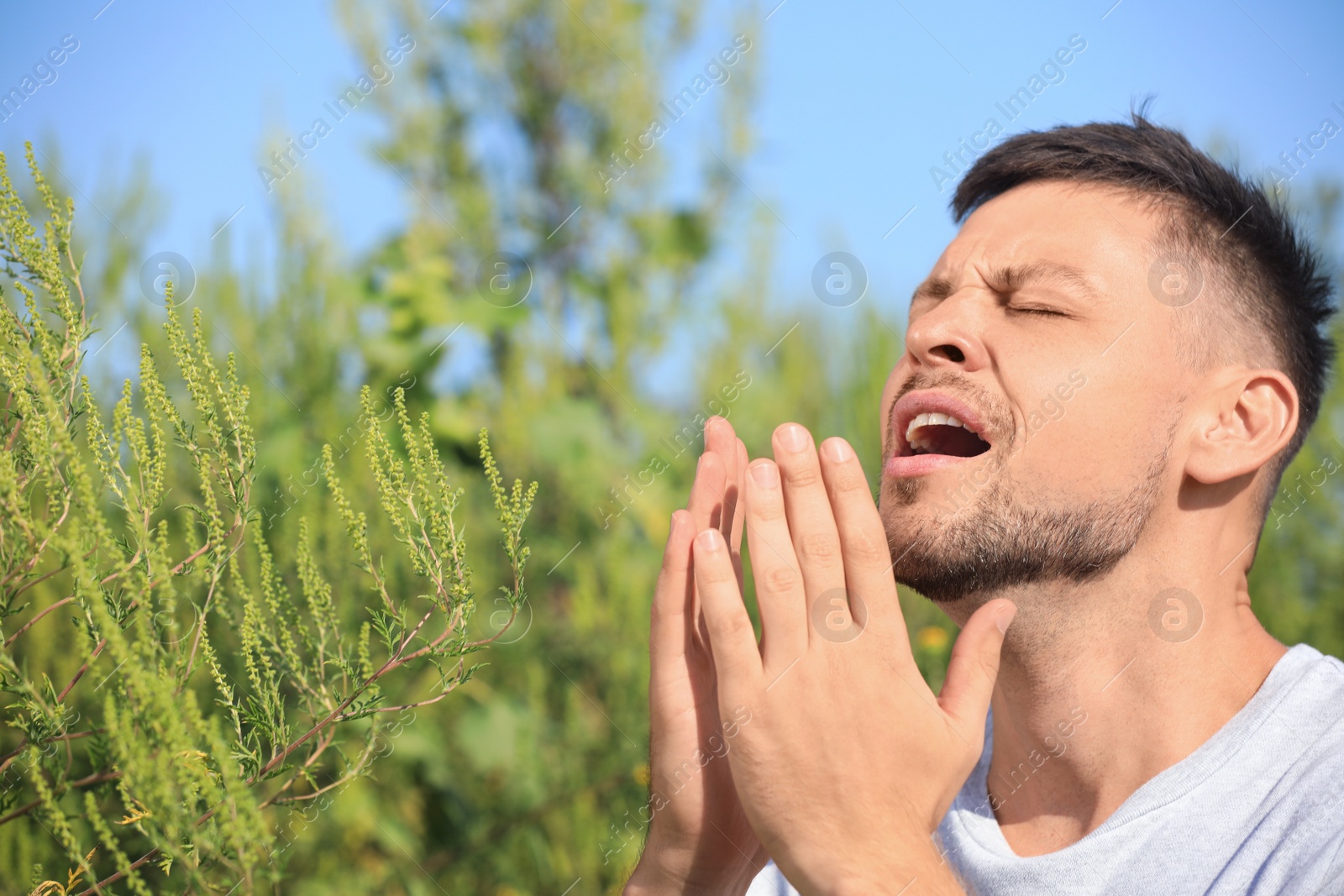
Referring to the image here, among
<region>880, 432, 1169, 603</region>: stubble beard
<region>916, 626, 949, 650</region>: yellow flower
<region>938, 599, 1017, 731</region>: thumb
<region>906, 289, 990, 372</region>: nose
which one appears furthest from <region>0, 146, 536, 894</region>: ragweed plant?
<region>916, 626, 949, 650</region>: yellow flower

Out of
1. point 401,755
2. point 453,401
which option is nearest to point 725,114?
point 453,401

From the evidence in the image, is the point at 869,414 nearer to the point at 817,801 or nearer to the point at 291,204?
the point at 291,204

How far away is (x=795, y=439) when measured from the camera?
4.30ft

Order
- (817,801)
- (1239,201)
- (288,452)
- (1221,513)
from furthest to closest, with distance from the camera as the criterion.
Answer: (288,452), (1239,201), (1221,513), (817,801)

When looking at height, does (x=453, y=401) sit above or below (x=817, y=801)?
above

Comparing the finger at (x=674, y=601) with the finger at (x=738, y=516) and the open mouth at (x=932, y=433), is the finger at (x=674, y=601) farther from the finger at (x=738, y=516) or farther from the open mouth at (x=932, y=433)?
the open mouth at (x=932, y=433)

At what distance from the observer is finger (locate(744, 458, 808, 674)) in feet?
4.08

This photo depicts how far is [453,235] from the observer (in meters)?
3.14

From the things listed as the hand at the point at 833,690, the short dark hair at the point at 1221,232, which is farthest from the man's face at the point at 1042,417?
the hand at the point at 833,690

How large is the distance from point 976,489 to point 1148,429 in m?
0.32

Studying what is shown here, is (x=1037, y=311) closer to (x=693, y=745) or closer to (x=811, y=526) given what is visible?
(x=811, y=526)

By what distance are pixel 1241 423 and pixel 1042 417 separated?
41cm

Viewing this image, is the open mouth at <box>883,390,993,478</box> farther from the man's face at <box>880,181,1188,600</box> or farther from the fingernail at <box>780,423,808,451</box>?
the fingernail at <box>780,423,808,451</box>

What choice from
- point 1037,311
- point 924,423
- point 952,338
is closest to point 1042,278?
point 1037,311
